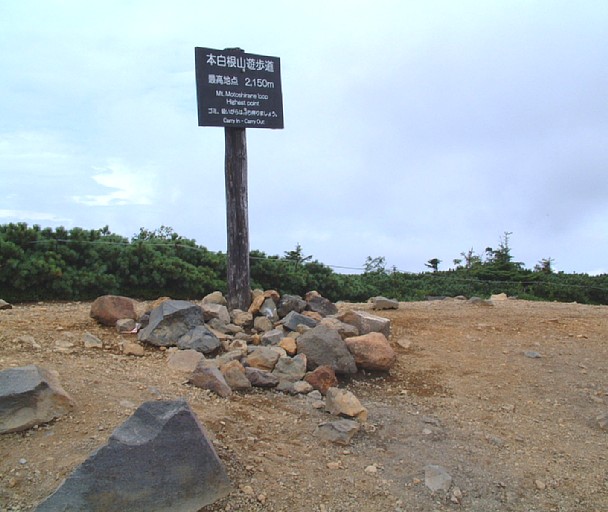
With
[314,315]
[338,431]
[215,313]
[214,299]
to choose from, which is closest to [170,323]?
[215,313]

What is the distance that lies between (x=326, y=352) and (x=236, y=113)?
3319 millimetres

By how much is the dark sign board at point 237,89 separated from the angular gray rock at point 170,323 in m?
2.39

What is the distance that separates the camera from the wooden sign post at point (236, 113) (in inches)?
273

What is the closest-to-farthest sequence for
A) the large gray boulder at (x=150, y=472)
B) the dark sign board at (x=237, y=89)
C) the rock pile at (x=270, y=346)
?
the large gray boulder at (x=150, y=472), the rock pile at (x=270, y=346), the dark sign board at (x=237, y=89)

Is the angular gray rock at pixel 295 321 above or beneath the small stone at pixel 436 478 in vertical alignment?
above

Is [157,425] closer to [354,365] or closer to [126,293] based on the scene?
[354,365]

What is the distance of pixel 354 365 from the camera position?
17.9 feet

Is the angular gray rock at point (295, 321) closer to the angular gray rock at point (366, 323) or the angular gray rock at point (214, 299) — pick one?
the angular gray rock at point (366, 323)

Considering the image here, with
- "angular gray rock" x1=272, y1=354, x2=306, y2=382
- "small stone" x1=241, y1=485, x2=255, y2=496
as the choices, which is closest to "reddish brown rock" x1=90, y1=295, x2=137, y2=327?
"angular gray rock" x1=272, y1=354, x2=306, y2=382

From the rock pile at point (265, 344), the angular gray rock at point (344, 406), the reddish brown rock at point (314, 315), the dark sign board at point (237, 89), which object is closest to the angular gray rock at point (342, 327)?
the rock pile at point (265, 344)

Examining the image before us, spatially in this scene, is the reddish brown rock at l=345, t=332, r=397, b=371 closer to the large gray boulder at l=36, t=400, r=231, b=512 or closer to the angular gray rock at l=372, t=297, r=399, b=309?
the angular gray rock at l=372, t=297, r=399, b=309

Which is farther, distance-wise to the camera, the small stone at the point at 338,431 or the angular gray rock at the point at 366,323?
the angular gray rock at the point at 366,323

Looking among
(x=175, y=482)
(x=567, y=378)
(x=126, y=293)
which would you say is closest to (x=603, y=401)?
(x=567, y=378)

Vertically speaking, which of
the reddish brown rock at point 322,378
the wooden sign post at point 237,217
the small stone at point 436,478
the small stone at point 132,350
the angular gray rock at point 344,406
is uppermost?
the wooden sign post at point 237,217
